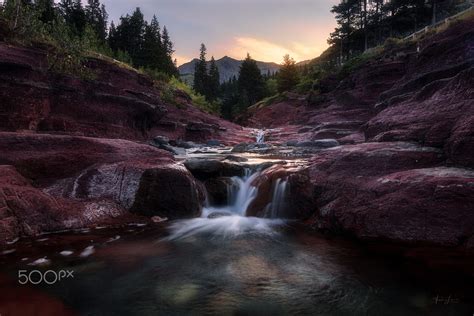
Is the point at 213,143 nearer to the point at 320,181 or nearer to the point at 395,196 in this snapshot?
the point at 320,181

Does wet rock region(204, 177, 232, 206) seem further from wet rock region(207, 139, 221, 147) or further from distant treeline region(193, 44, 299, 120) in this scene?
distant treeline region(193, 44, 299, 120)

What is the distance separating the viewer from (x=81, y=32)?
4625cm

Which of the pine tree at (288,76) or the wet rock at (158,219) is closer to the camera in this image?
the wet rock at (158,219)

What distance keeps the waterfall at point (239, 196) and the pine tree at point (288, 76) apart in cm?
5993

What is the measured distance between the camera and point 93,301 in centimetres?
512

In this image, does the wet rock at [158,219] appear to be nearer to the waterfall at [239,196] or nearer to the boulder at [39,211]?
the boulder at [39,211]

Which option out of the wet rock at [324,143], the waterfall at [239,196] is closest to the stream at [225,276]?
the waterfall at [239,196]

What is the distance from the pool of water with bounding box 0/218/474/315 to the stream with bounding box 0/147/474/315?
17 millimetres

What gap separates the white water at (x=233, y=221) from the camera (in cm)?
920

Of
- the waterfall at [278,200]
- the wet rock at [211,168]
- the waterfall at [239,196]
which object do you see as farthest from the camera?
the wet rock at [211,168]

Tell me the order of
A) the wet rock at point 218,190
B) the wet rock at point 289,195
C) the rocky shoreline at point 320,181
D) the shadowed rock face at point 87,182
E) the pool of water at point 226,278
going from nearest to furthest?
the pool of water at point 226,278 < the rocky shoreline at point 320,181 < the shadowed rock face at point 87,182 < the wet rock at point 289,195 < the wet rock at point 218,190

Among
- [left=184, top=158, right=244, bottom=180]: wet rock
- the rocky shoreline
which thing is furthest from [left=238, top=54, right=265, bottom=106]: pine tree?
[left=184, top=158, right=244, bottom=180]: wet rock

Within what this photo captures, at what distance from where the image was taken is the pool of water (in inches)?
198

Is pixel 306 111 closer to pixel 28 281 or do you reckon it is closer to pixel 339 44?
pixel 339 44
